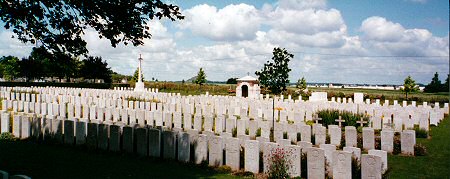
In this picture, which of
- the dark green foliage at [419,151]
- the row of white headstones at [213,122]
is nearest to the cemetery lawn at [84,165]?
the row of white headstones at [213,122]

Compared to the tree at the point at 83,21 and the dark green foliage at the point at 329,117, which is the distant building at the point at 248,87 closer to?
the dark green foliage at the point at 329,117

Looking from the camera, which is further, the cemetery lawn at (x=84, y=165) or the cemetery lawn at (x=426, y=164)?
the cemetery lawn at (x=426, y=164)

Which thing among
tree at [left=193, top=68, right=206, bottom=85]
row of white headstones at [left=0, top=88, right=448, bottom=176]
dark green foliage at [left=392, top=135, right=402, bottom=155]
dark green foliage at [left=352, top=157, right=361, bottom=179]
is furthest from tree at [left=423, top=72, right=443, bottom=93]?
dark green foliage at [left=352, top=157, right=361, bottom=179]

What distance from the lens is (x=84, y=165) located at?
7652mm

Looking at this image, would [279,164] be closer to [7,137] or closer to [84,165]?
[84,165]

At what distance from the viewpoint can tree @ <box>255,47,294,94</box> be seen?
19938 millimetres

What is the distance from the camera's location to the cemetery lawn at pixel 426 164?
7.51 m

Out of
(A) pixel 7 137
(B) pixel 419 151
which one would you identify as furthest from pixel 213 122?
(B) pixel 419 151

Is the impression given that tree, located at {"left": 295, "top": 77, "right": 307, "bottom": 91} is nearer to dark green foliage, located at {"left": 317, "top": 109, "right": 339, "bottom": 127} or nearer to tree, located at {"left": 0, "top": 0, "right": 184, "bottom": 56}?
dark green foliage, located at {"left": 317, "top": 109, "right": 339, "bottom": 127}

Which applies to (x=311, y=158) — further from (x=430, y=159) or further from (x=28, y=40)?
(x=28, y=40)

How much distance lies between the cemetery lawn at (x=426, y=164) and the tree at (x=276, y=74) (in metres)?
9.68

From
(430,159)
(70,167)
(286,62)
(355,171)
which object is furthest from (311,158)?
(286,62)

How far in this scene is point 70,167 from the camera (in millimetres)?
7406

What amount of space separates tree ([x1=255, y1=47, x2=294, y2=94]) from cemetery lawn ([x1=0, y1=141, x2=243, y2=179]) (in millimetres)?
12938
